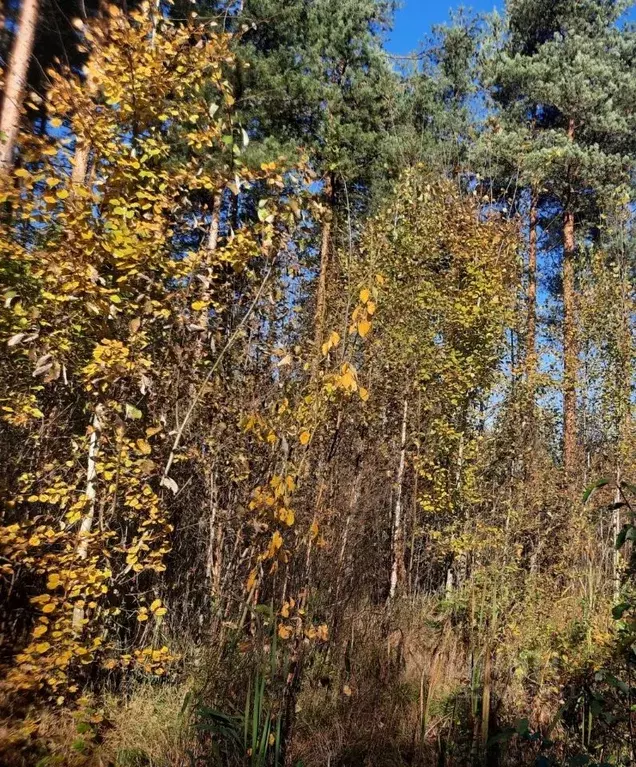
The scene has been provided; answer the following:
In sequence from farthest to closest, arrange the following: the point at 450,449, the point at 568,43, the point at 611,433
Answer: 1. the point at 568,43
2. the point at 611,433
3. the point at 450,449

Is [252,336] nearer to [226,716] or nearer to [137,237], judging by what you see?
[137,237]

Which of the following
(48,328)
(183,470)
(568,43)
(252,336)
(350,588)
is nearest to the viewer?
(48,328)

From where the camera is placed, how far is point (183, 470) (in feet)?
14.0

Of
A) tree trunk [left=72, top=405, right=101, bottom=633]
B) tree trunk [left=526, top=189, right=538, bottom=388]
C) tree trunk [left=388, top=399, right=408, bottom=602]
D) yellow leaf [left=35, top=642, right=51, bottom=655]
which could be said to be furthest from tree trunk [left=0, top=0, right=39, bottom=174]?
tree trunk [left=526, top=189, right=538, bottom=388]

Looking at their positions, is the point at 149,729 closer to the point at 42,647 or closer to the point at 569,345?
the point at 42,647

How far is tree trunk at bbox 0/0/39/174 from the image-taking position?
3.14 metres

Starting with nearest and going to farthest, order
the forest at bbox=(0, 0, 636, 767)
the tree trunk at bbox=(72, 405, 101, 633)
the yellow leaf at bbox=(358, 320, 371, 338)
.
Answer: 1. the yellow leaf at bbox=(358, 320, 371, 338)
2. the forest at bbox=(0, 0, 636, 767)
3. the tree trunk at bbox=(72, 405, 101, 633)

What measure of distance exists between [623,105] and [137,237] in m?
12.5

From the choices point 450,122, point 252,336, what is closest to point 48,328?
point 252,336

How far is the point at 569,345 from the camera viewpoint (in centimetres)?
1121

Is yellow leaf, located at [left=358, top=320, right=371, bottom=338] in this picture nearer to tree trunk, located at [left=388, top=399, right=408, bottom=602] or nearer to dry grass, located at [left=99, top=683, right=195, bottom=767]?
dry grass, located at [left=99, top=683, right=195, bottom=767]

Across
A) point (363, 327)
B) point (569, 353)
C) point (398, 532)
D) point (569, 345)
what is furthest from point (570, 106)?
point (363, 327)

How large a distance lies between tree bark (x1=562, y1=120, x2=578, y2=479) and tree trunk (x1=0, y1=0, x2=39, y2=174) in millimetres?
8936

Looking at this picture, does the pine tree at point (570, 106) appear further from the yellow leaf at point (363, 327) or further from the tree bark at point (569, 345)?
the yellow leaf at point (363, 327)
